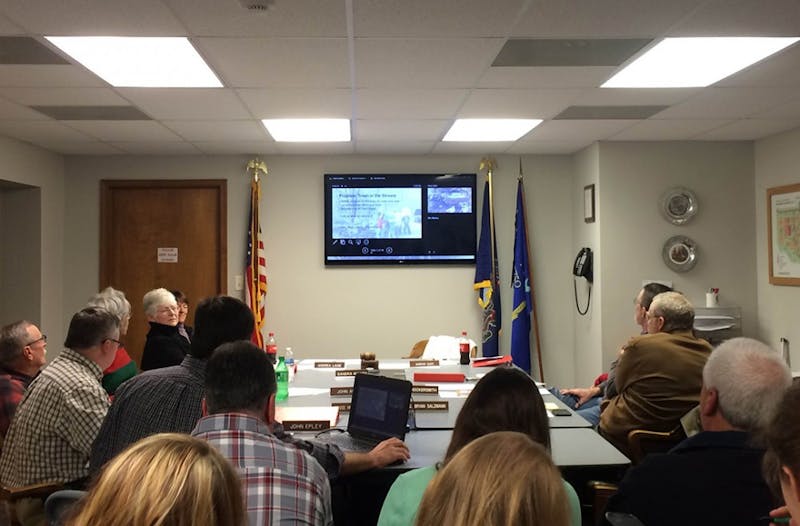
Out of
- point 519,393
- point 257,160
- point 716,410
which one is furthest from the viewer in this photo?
point 257,160

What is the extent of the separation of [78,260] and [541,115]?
4.41m

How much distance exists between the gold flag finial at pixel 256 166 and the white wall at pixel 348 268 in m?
0.10

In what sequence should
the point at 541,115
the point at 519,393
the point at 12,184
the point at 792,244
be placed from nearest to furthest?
the point at 519,393 → the point at 541,115 → the point at 792,244 → the point at 12,184

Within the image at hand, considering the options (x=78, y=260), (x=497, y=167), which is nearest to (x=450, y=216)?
(x=497, y=167)

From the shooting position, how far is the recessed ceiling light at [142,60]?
3.18 m

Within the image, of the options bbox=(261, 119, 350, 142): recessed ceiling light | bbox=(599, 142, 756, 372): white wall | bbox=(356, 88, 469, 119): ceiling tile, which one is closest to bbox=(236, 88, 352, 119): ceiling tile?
bbox=(356, 88, 469, 119): ceiling tile

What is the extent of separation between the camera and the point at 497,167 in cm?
663

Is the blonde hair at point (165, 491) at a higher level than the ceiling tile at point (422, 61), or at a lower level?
lower

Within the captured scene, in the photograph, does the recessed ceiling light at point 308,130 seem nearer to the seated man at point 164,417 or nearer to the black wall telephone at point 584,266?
the black wall telephone at point 584,266

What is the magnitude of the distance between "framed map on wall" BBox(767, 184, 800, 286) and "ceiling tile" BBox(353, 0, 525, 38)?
3399mm

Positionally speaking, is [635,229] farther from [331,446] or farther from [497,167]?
[331,446]

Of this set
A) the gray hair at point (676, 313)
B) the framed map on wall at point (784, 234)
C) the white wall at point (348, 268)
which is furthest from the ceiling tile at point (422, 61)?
the framed map on wall at point (784, 234)

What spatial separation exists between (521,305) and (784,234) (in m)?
2.24

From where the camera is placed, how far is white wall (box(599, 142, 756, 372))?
5.89m
